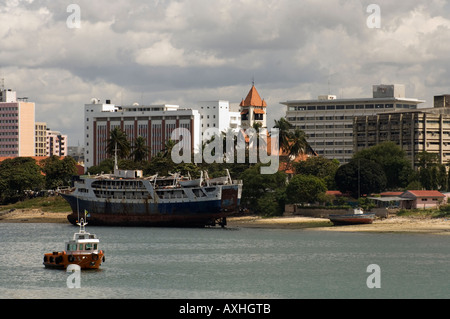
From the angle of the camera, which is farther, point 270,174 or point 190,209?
point 270,174

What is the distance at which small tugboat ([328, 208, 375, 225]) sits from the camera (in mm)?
148500

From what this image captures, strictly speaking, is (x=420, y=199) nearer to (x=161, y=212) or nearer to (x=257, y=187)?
(x=257, y=187)

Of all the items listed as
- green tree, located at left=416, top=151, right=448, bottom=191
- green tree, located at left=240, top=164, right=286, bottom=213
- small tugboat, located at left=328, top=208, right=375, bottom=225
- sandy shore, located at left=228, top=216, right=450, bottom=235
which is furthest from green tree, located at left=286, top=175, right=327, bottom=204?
green tree, located at left=416, top=151, right=448, bottom=191

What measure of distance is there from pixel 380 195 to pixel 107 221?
168 ft

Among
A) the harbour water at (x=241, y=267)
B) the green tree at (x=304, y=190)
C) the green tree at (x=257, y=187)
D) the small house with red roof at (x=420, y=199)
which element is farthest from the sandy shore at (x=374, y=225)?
the green tree at (x=257, y=187)

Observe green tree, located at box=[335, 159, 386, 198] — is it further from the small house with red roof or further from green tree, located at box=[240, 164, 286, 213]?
green tree, located at box=[240, 164, 286, 213]

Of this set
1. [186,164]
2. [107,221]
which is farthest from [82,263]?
[186,164]

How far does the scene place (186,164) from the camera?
197875mm

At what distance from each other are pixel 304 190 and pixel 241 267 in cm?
7476

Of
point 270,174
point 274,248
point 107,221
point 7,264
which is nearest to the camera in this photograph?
point 7,264

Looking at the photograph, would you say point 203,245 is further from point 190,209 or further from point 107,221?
point 107,221

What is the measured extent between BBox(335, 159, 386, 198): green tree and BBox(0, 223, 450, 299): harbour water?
1407 inches

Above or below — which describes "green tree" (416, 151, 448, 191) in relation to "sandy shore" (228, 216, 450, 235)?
above

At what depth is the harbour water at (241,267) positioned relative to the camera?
75688 millimetres
